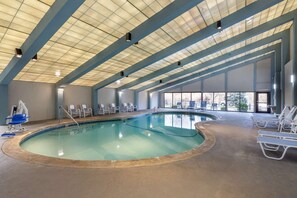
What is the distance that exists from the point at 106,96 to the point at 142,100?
15.2 ft

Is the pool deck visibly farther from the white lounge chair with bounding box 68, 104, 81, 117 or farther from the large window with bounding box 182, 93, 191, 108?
the large window with bounding box 182, 93, 191, 108

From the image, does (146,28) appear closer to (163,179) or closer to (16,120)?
(163,179)

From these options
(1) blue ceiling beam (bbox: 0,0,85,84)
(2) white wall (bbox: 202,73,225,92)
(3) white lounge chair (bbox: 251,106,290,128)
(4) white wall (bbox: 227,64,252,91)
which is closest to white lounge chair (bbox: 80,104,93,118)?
(1) blue ceiling beam (bbox: 0,0,85,84)

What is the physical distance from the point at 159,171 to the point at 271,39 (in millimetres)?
9911

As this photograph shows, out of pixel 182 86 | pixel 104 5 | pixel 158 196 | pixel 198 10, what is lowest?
pixel 158 196

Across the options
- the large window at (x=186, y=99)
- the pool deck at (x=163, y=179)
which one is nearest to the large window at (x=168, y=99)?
the large window at (x=186, y=99)

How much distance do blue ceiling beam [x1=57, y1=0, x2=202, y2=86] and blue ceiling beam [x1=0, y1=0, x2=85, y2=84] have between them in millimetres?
2094

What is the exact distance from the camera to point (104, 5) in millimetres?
4336

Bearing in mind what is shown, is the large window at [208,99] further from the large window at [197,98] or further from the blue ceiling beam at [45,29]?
the blue ceiling beam at [45,29]

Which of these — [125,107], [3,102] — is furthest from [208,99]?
[3,102]

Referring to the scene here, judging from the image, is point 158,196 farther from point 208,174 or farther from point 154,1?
point 154,1

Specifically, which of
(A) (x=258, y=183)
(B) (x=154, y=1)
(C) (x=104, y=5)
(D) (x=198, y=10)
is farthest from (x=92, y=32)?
(A) (x=258, y=183)

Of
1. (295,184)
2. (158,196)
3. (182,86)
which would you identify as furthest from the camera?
(182,86)

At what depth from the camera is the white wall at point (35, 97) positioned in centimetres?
781
